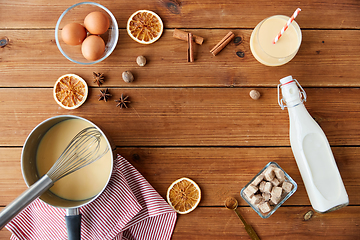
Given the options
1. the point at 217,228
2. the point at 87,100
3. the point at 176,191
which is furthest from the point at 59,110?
the point at 217,228

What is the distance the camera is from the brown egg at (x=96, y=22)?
0.84 metres

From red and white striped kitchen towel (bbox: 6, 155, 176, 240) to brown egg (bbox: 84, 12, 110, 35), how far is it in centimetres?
45

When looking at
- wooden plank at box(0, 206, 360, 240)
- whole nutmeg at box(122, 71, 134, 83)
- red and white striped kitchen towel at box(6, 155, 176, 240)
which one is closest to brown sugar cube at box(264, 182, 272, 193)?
wooden plank at box(0, 206, 360, 240)

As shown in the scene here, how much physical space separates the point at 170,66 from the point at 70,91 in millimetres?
376

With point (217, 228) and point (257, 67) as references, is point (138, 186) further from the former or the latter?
point (257, 67)

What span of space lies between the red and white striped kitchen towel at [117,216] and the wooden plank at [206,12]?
0.56 m

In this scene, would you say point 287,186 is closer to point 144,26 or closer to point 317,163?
point 317,163

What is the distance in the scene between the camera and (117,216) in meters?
0.84

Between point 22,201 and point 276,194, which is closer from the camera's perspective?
point 22,201

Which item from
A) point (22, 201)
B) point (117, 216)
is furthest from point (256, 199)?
point (22, 201)

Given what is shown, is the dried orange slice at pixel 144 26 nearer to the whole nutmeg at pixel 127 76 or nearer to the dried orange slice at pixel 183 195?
the whole nutmeg at pixel 127 76

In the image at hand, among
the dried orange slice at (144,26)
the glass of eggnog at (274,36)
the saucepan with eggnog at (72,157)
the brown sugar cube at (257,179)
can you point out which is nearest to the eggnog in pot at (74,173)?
the saucepan with eggnog at (72,157)

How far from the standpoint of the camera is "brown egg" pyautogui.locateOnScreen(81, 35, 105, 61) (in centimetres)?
84

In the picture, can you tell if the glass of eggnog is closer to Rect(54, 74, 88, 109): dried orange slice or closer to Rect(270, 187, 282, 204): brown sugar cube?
Rect(270, 187, 282, 204): brown sugar cube
